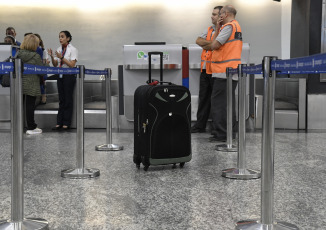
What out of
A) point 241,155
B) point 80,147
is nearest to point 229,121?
point 241,155

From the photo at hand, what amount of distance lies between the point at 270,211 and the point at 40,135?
4696mm

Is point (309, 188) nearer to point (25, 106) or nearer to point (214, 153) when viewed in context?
point (214, 153)

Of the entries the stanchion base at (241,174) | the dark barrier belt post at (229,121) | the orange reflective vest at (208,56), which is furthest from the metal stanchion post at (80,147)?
the orange reflective vest at (208,56)

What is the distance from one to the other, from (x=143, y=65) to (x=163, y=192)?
150 inches

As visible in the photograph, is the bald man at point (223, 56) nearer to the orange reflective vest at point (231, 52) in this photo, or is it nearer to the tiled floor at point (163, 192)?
the orange reflective vest at point (231, 52)

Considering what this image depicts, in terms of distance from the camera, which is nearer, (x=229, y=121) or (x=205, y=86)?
(x=229, y=121)

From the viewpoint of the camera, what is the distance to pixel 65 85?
7.20 metres

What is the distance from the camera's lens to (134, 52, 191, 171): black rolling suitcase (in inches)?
153

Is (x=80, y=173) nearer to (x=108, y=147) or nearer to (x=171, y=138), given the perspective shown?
(x=171, y=138)

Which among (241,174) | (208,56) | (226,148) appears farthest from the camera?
(208,56)

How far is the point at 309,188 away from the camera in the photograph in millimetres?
3371

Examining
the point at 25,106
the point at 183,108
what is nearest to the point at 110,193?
the point at 183,108

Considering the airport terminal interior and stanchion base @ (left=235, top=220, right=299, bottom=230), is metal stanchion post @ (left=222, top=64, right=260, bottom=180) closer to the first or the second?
the airport terminal interior

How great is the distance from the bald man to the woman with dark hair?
2.56 metres
